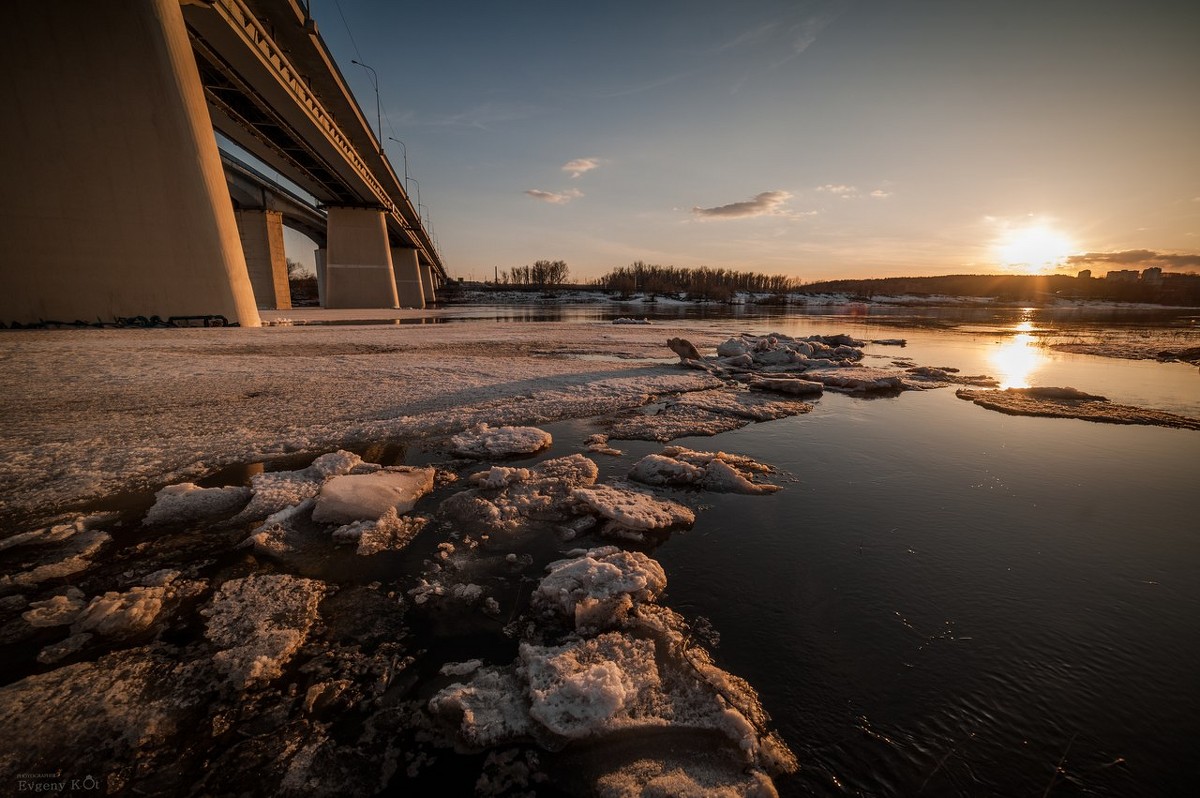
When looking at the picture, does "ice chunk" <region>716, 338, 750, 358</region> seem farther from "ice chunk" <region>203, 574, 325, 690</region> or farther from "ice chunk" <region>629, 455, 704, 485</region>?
"ice chunk" <region>203, 574, 325, 690</region>

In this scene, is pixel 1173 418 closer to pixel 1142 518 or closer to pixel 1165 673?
pixel 1142 518

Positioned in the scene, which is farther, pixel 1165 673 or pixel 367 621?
pixel 367 621

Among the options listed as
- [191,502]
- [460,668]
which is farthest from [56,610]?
[460,668]

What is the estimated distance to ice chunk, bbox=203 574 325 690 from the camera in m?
1.90

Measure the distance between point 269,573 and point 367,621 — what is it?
843 millimetres

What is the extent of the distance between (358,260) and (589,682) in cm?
4310

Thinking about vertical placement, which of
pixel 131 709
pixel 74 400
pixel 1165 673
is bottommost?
pixel 1165 673

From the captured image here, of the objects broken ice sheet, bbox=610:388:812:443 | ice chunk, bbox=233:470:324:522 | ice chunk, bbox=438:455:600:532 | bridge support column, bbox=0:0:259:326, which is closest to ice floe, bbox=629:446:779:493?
ice chunk, bbox=438:455:600:532

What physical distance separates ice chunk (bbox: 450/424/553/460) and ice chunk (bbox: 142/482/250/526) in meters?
1.78

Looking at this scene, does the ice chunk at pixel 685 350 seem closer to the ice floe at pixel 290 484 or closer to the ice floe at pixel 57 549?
the ice floe at pixel 290 484

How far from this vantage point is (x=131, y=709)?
1.68 meters

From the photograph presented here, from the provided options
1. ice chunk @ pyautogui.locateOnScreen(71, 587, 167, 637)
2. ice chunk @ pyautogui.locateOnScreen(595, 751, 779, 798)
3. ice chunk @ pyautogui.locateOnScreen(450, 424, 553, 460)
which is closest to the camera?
ice chunk @ pyautogui.locateOnScreen(595, 751, 779, 798)

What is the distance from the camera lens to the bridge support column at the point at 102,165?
11.1 meters

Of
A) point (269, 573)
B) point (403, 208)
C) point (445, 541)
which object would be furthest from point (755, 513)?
point (403, 208)
